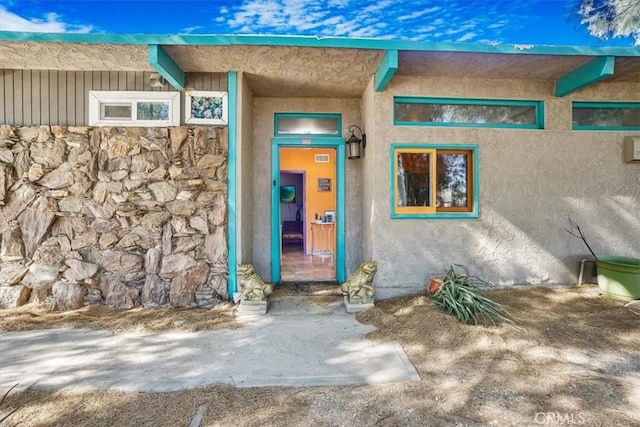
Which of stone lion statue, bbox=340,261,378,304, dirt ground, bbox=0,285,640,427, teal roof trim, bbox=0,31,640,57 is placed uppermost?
teal roof trim, bbox=0,31,640,57

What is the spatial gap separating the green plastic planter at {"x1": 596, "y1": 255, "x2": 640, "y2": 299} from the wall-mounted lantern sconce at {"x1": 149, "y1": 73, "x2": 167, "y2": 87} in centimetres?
558

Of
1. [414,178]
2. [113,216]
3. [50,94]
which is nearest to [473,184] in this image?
[414,178]

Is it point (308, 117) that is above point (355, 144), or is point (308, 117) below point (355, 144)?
above

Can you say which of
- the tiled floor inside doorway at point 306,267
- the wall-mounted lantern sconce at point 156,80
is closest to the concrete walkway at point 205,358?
the tiled floor inside doorway at point 306,267

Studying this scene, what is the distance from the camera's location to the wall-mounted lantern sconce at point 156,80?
3545mm

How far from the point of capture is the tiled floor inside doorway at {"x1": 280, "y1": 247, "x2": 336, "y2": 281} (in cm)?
488

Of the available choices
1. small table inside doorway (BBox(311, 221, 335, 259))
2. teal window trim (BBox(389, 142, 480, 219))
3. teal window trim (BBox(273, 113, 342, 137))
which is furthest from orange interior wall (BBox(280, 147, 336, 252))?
teal window trim (BBox(389, 142, 480, 219))

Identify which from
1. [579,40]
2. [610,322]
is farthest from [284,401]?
[579,40]

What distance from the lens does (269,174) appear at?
4465mm

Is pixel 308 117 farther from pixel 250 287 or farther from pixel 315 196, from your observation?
pixel 315 196

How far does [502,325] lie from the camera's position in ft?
9.30

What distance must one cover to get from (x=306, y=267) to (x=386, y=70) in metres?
3.62

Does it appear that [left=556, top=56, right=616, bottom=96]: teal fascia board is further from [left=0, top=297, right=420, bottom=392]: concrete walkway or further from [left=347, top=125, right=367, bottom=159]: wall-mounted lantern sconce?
[left=0, top=297, right=420, bottom=392]: concrete walkway

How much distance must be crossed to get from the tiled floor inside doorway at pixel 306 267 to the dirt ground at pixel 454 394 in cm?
214
